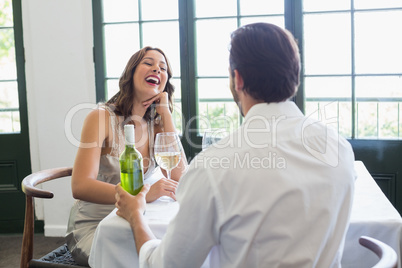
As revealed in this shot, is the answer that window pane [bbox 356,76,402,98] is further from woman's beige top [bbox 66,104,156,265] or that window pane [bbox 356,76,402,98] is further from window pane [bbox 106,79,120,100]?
window pane [bbox 106,79,120,100]

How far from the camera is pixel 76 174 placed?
191cm

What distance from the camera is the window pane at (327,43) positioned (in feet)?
9.55

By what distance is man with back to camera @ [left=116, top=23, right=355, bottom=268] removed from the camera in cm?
100

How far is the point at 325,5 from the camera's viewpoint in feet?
9.61

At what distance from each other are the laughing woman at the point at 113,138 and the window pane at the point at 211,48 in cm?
90

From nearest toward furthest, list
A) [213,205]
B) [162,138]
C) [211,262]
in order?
1. [213,205]
2. [211,262]
3. [162,138]

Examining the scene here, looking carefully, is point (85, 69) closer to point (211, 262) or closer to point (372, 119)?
point (372, 119)

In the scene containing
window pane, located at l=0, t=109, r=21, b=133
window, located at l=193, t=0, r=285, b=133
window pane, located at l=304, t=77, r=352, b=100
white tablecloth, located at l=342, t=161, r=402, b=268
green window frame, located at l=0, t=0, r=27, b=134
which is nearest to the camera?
white tablecloth, located at l=342, t=161, r=402, b=268

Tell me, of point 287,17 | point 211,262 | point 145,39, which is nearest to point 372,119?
point 287,17

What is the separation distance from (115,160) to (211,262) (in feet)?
3.46

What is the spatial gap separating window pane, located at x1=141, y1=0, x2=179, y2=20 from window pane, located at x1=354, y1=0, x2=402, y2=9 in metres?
1.20

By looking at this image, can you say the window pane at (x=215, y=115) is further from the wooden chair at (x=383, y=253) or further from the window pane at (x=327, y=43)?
the wooden chair at (x=383, y=253)

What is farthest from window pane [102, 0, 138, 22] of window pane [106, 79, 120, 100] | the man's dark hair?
the man's dark hair

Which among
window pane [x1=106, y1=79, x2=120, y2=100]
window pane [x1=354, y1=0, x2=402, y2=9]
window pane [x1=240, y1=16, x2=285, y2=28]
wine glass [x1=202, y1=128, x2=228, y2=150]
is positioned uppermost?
window pane [x1=354, y1=0, x2=402, y2=9]
